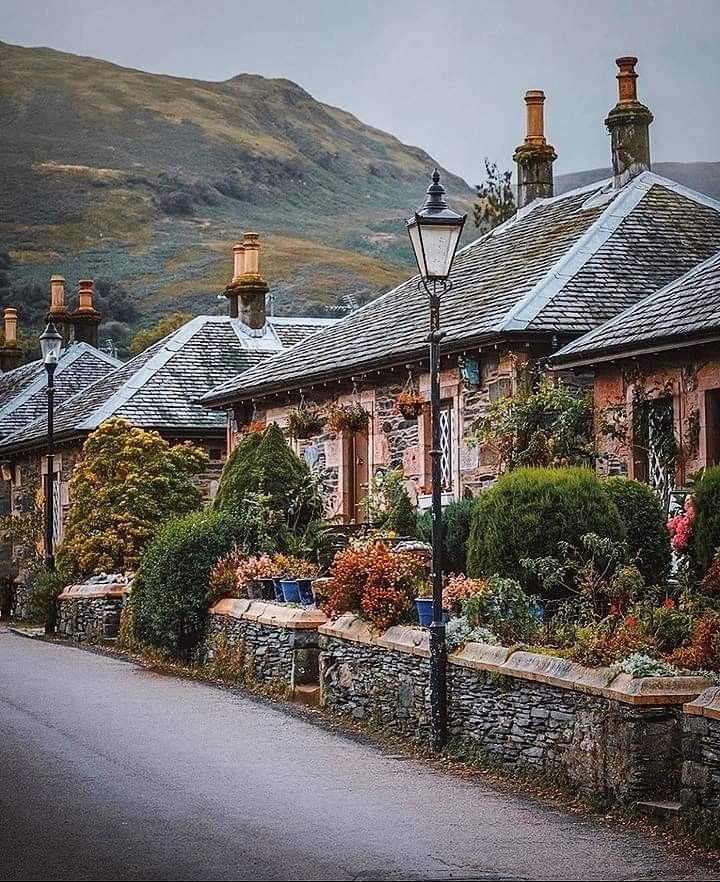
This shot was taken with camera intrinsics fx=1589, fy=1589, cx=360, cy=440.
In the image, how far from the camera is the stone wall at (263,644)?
53.2 feet

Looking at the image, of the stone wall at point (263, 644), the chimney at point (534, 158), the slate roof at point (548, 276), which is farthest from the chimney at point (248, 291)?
the stone wall at point (263, 644)

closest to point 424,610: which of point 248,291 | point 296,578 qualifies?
point 296,578

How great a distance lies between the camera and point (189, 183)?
130250 mm

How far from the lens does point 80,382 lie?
140 ft

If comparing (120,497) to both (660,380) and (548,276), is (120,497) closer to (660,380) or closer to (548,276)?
(548,276)

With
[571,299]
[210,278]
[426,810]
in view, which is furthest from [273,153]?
[426,810]

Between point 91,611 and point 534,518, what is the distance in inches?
459

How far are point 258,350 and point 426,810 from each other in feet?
88.4

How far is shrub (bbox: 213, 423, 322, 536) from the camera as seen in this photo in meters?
20.1

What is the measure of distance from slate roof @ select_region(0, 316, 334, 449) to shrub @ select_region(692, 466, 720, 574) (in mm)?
19431

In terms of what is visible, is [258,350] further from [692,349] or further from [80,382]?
[692,349]

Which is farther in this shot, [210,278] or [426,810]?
[210,278]

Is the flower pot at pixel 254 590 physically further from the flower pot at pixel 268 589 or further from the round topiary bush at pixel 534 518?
the round topiary bush at pixel 534 518

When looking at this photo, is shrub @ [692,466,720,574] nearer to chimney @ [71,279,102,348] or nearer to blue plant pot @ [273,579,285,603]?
blue plant pot @ [273,579,285,603]
